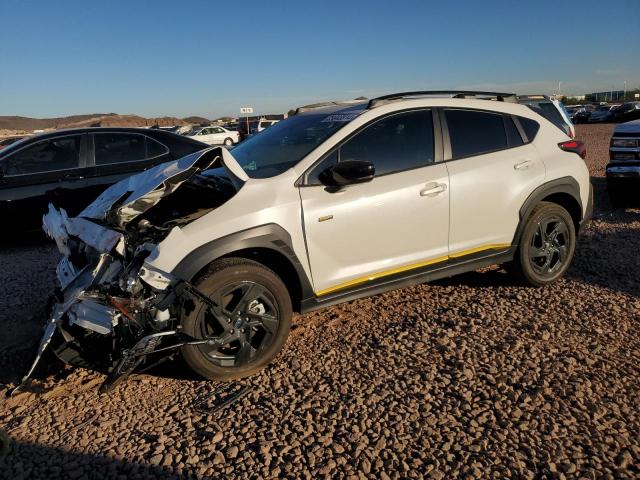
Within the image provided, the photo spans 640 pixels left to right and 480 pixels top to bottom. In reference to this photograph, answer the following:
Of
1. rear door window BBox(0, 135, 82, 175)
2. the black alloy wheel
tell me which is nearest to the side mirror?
the black alloy wheel

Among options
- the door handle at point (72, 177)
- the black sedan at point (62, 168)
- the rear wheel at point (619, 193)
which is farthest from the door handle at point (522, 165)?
the door handle at point (72, 177)

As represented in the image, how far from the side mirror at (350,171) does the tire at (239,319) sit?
31.8 inches

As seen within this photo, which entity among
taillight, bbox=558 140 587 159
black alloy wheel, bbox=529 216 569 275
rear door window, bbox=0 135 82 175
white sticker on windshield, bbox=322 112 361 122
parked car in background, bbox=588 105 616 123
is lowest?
parked car in background, bbox=588 105 616 123

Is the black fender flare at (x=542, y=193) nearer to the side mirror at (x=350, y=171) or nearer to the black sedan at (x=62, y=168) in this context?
the side mirror at (x=350, y=171)

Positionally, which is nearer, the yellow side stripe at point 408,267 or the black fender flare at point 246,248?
the black fender flare at point 246,248

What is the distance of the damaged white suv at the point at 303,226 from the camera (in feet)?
9.90

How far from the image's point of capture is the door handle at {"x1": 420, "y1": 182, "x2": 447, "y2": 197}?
153 inches

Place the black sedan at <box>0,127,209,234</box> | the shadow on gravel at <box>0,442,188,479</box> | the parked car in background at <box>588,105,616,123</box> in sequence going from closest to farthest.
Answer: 1. the shadow on gravel at <box>0,442,188,479</box>
2. the black sedan at <box>0,127,209,234</box>
3. the parked car in background at <box>588,105,616,123</box>

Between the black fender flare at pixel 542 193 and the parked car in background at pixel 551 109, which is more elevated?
the parked car in background at pixel 551 109

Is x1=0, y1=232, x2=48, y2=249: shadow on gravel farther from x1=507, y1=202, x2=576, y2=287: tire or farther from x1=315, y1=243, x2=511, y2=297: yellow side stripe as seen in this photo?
x1=507, y1=202, x2=576, y2=287: tire

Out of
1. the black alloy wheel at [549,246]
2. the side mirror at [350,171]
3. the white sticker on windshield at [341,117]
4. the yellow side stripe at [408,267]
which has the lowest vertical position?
the black alloy wheel at [549,246]

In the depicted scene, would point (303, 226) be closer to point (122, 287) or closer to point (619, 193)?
point (122, 287)

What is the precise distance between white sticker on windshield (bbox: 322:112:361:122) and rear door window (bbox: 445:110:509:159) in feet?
2.80

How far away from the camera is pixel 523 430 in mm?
2701
